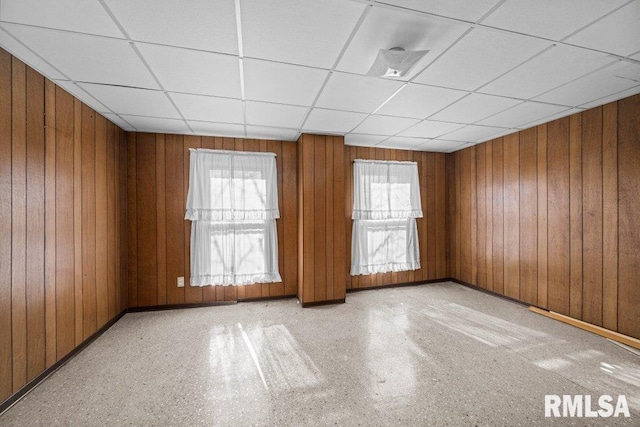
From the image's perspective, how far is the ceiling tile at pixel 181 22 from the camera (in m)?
1.42

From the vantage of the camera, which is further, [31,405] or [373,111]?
[373,111]

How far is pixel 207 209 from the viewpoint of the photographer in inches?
147

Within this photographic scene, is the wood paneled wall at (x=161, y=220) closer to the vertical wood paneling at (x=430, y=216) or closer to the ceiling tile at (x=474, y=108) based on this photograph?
the ceiling tile at (x=474, y=108)

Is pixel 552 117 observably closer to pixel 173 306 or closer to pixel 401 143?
pixel 401 143

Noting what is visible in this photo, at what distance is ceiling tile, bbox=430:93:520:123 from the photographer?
262cm

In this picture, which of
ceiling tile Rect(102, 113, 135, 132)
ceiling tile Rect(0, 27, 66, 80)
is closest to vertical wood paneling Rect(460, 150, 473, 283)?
ceiling tile Rect(102, 113, 135, 132)

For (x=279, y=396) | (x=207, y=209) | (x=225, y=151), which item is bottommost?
(x=279, y=396)

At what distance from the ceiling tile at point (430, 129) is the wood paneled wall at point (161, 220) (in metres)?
2.56

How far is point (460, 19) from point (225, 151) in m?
3.20

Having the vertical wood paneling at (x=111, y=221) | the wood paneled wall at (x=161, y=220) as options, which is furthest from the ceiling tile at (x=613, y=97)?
the vertical wood paneling at (x=111, y=221)

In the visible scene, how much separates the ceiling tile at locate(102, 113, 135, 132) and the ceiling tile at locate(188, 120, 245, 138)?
79 cm

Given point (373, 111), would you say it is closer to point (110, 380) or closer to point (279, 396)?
point (279, 396)

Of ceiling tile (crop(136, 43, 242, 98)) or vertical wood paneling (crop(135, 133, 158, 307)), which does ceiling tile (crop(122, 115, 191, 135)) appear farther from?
ceiling tile (crop(136, 43, 242, 98))

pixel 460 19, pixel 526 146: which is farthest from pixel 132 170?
pixel 526 146
